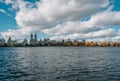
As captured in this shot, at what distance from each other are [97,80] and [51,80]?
9.17 meters

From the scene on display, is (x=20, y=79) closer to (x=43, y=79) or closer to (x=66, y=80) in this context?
(x=43, y=79)

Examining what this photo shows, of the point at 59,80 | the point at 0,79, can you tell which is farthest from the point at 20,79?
the point at 59,80

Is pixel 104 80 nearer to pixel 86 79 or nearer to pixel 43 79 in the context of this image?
pixel 86 79

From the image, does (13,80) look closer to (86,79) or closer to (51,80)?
(51,80)

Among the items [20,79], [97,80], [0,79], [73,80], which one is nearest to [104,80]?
[97,80]

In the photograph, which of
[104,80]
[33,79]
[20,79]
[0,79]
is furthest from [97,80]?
[0,79]

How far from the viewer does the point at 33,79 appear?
3684 centimetres

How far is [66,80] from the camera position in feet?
119

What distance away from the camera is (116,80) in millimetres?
36656

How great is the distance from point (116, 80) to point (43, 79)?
14.6 metres

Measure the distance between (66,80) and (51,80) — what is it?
2.96 m

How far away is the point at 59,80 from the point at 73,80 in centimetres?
280

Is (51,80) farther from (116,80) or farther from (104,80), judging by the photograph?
(116,80)

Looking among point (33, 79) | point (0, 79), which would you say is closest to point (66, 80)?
point (33, 79)
